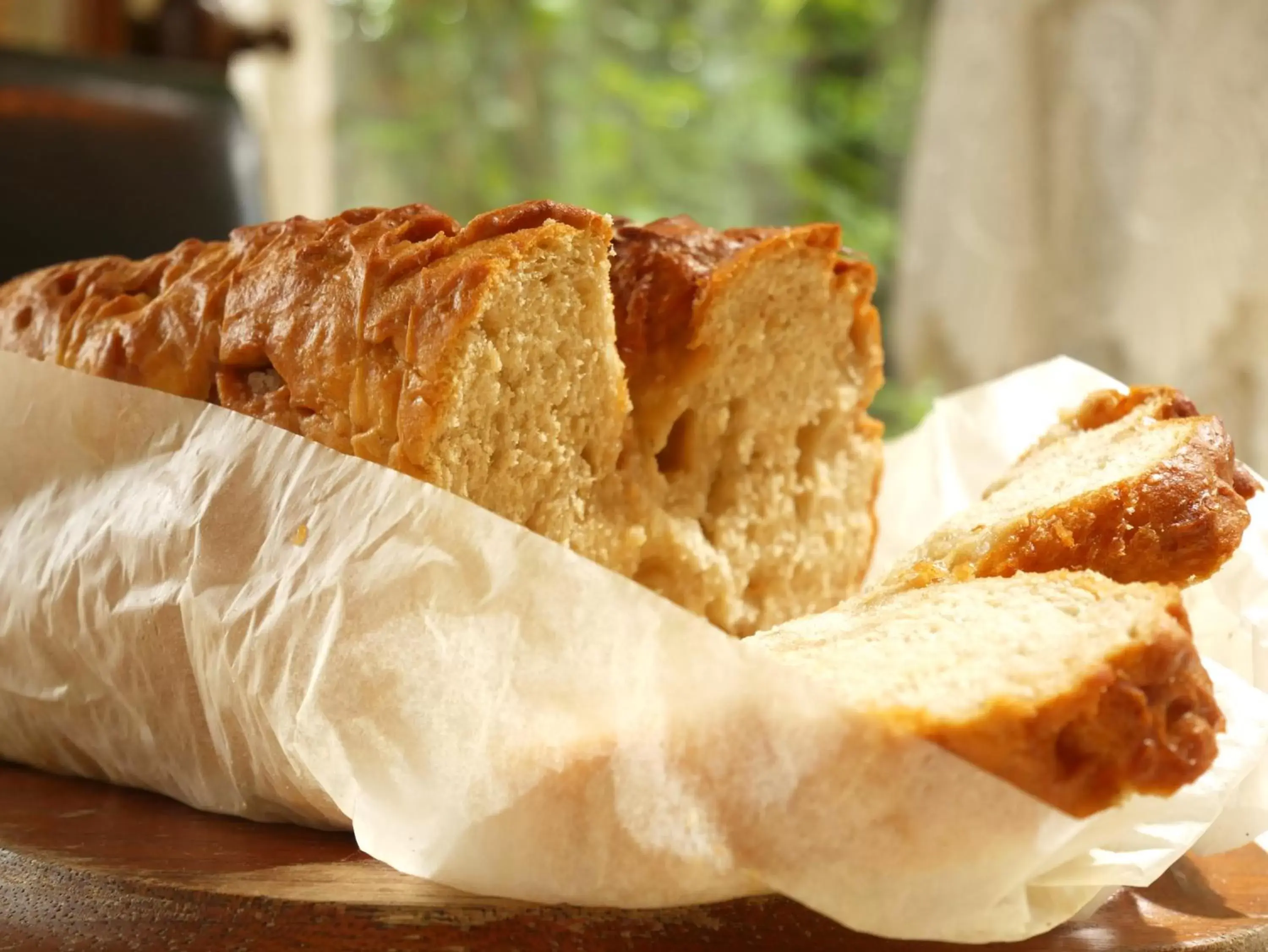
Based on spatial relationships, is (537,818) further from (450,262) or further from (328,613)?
(450,262)

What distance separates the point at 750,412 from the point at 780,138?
12.8 ft

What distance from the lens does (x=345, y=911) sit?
4.28ft

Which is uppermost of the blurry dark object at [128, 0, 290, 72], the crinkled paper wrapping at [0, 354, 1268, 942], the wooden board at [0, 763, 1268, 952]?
the blurry dark object at [128, 0, 290, 72]

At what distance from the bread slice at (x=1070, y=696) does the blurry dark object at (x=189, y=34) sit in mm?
3922

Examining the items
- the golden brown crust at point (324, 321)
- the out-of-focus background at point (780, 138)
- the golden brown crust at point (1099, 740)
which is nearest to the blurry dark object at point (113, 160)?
the out-of-focus background at point (780, 138)

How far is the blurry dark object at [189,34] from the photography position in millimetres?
4535

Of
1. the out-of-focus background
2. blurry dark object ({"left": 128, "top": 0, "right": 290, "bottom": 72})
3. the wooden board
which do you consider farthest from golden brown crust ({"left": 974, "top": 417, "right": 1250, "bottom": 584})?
blurry dark object ({"left": 128, "top": 0, "right": 290, "bottom": 72})

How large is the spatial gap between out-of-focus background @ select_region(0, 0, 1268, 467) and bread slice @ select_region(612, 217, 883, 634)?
6.04ft

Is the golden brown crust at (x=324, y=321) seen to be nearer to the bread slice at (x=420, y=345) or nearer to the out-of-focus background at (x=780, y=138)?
the bread slice at (x=420, y=345)

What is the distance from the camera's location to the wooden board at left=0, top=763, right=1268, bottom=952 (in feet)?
4.17

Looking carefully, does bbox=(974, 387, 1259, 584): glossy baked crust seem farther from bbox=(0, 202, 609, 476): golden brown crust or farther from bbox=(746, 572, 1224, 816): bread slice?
bbox=(0, 202, 609, 476): golden brown crust

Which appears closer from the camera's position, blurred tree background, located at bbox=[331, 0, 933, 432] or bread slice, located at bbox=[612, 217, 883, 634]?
bread slice, located at bbox=[612, 217, 883, 634]

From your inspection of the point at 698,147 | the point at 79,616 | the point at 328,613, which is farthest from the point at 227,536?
the point at 698,147

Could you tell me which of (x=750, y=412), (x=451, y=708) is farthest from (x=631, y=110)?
(x=451, y=708)
